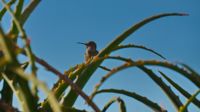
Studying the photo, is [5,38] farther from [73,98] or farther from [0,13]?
[0,13]

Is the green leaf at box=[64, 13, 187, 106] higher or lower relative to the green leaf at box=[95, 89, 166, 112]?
higher

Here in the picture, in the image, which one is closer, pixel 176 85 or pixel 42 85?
pixel 42 85

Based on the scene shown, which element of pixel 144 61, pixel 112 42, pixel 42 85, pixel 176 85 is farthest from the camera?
pixel 176 85

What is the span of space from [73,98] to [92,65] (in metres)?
0.09

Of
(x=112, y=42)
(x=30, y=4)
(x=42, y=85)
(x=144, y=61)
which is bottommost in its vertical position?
(x=42, y=85)

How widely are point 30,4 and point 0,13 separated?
139 mm

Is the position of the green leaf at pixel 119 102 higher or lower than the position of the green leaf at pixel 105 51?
lower

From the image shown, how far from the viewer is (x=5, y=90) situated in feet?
3.01

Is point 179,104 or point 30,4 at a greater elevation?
point 30,4

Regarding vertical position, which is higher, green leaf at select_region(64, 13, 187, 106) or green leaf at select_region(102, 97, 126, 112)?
green leaf at select_region(64, 13, 187, 106)

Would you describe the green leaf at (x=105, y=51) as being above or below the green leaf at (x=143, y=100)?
above

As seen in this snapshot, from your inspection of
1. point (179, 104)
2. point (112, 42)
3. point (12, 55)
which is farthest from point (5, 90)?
point (12, 55)

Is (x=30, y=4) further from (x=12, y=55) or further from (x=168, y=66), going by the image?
(x=12, y=55)

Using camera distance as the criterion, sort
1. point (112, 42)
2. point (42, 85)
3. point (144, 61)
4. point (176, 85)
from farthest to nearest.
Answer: point (176, 85), point (112, 42), point (144, 61), point (42, 85)
